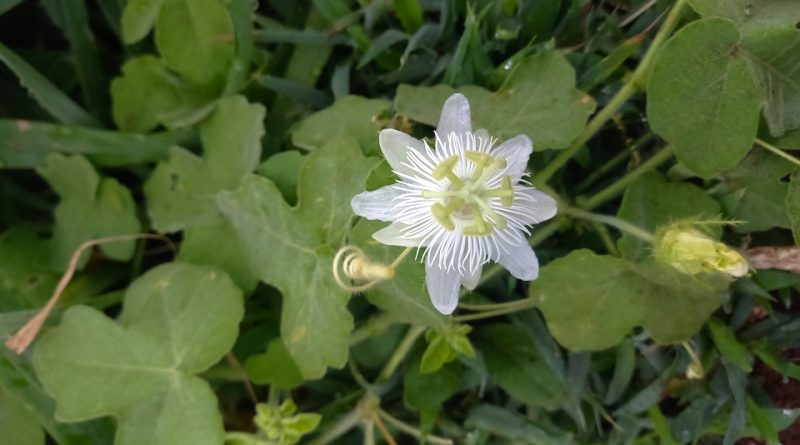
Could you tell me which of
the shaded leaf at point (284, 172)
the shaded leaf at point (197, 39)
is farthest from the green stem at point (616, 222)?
the shaded leaf at point (197, 39)

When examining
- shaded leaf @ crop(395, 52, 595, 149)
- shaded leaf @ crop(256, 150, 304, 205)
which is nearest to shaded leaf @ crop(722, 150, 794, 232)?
shaded leaf @ crop(395, 52, 595, 149)

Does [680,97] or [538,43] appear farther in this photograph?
[538,43]

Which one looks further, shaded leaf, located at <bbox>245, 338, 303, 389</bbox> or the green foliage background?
shaded leaf, located at <bbox>245, 338, 303, 389</bbox>

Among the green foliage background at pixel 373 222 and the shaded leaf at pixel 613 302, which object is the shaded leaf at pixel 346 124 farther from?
the shaded leaf at pixel 613 302

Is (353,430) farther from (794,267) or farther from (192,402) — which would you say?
(794,267)

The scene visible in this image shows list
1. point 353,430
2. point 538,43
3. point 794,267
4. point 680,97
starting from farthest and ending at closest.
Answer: point 353,430
point 538,43
point 794,267
point 680,97

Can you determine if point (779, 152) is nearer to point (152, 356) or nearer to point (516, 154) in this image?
point (516, 154)

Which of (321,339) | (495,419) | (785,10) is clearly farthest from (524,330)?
(785,10)

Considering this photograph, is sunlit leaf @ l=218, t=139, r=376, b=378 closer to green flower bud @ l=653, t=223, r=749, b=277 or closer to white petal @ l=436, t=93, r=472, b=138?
white petal @ l=436, t=93, r=472, b=138
